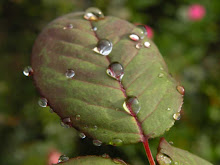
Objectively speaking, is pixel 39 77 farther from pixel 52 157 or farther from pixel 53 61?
pixel 52 157

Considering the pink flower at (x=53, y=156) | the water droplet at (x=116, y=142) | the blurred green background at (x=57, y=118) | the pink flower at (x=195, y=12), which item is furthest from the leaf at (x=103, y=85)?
the pink flower at (x=195, y=12)

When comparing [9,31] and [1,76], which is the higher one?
[9,31]

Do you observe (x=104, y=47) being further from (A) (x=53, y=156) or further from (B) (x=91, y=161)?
(A) (x=53, y=156)

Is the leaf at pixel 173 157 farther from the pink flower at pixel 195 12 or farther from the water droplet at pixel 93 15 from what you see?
the pink flower at pixel 195 12

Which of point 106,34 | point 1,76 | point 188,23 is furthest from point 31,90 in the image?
point 188,23

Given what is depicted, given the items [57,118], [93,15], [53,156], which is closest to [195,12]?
[57,118]
